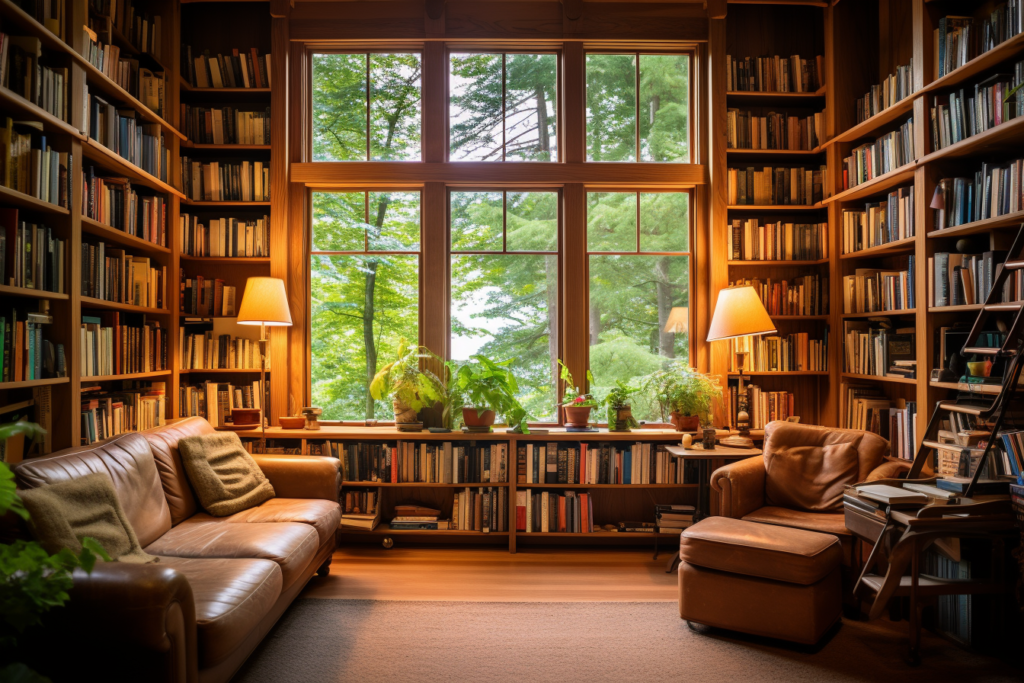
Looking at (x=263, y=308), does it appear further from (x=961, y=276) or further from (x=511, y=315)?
(x=961, y=276)

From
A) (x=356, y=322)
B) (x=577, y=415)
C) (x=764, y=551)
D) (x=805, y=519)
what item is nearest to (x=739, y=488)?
(x=805, y=519)

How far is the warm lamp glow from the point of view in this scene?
4602mm

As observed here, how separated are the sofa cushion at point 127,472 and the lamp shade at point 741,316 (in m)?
3.30

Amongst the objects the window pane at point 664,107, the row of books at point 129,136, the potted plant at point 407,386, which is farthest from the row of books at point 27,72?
the window pane at point 664,107

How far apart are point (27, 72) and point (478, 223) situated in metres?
2.67

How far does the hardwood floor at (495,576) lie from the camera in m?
3.43

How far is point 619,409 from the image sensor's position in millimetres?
4301

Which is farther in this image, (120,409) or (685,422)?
(685,422)

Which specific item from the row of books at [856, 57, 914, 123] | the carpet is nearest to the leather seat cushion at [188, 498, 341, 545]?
the carpet

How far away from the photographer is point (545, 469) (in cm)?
425

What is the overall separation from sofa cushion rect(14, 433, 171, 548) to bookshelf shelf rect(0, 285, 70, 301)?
0.70 metres

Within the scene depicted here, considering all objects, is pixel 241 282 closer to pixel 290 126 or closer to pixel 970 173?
pixel 290 126

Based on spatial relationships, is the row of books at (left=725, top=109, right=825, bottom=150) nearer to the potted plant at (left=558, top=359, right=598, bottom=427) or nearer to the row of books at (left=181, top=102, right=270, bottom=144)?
the potted plant at (left=558, top=359, right=598, bottom=427)

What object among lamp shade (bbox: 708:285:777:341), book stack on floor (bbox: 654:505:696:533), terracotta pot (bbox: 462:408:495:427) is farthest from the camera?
terracotta pot (bbox: 462:408:495:427)
